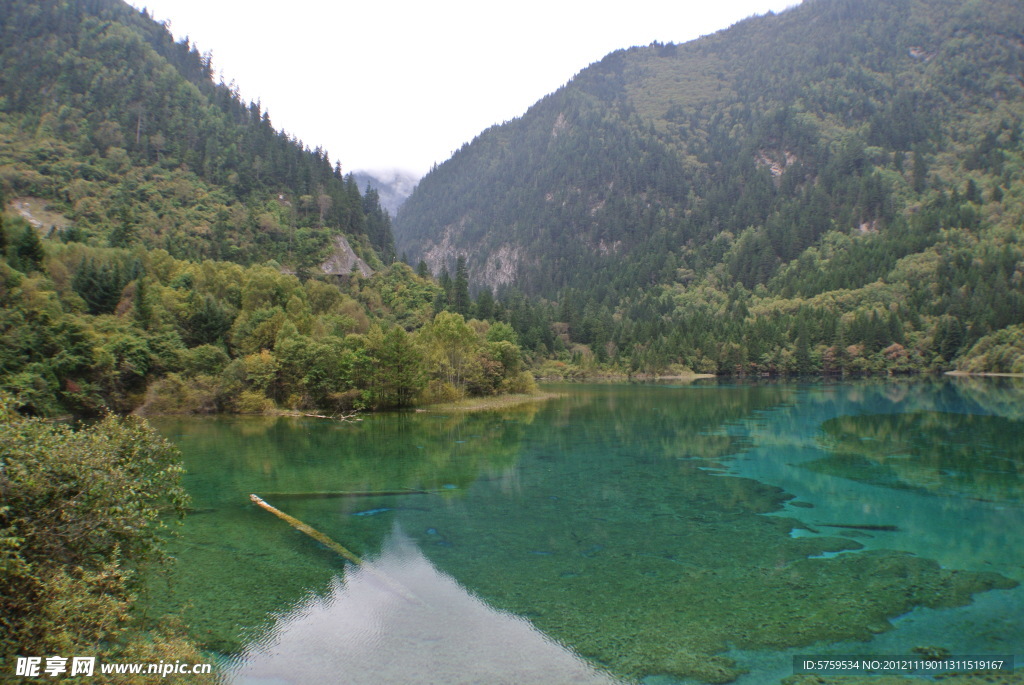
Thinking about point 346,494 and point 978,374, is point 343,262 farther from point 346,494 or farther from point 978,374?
Answer: point 978,374

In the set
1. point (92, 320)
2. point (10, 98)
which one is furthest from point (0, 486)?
point (10, 98)

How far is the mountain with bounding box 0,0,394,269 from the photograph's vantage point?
102438 mm

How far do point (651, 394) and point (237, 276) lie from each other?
200ft

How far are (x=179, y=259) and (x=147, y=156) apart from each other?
47.3 metres

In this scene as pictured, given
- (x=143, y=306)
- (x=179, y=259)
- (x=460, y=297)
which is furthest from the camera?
(x=460, y=297)

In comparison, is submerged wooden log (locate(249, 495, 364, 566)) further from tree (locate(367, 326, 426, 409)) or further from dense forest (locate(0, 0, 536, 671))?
tree (locate(367, 326, 426, 409))

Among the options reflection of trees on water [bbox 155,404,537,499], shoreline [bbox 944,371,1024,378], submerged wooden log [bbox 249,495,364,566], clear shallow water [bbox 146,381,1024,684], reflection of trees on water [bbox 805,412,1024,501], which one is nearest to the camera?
clear shallow water [bbox 146,381,1024,684]

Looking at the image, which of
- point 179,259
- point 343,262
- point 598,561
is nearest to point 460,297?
point 343,262

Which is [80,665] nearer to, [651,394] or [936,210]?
[651,394]

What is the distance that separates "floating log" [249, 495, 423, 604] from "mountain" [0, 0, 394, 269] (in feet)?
275

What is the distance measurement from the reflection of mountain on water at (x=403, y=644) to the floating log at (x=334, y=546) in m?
0.07

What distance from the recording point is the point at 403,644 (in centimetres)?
1322

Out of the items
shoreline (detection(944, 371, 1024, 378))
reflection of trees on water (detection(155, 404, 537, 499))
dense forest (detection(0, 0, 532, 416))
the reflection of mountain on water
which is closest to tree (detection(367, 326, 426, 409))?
dense forest (detection(0, 0, 532, 416))

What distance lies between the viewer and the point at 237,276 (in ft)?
258
